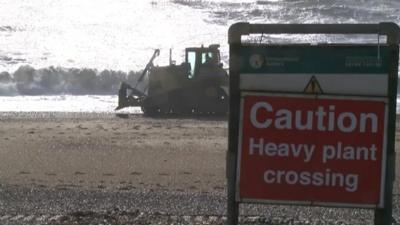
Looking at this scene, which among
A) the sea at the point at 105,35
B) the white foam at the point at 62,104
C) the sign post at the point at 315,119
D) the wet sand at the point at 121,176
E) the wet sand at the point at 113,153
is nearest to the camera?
the sign post at the point at 315,119

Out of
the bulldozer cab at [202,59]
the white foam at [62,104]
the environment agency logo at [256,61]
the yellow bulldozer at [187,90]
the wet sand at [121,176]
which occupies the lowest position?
the wet sand at [121,176]

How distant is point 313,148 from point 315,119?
14cm

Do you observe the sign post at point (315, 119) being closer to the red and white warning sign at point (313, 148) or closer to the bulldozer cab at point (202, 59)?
the red and white warning sign at point (313, 148)

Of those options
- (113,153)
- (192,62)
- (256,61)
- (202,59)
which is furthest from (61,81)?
(256,61)

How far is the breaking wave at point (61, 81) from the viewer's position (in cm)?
2888

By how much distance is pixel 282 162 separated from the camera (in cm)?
433

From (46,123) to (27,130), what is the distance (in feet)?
5.65

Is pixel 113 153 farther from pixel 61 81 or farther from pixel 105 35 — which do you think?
pixel 105 35

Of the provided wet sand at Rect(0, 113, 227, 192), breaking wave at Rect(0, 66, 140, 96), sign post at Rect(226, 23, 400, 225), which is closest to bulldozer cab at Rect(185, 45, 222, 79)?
wet sand at Rect(0, 113, 227, 192)

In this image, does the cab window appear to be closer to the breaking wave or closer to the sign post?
the breaking wave

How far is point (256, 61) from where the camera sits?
4297mm

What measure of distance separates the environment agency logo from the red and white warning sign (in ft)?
0.45

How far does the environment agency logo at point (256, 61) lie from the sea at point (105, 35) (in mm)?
18167

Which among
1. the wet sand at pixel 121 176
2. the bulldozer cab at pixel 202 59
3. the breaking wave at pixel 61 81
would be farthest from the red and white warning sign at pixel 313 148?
the breaking wave at pixel 61 81
